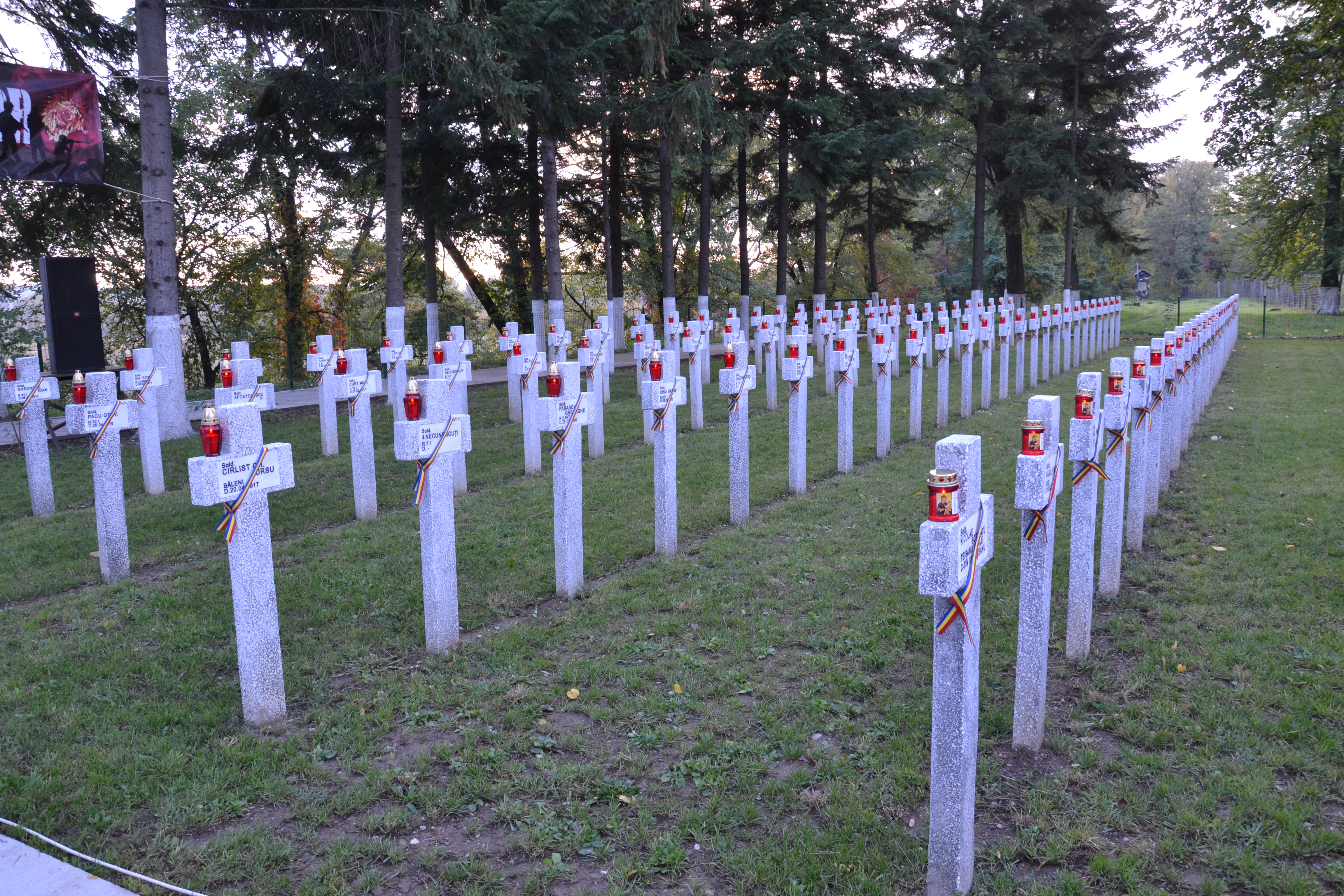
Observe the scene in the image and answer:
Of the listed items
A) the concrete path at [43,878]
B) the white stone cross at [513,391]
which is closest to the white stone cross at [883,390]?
the white stone cross at [513,391]

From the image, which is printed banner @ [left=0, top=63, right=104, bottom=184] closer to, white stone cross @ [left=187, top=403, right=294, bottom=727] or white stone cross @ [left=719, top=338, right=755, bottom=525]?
white stone cross @ [left=719, top=338, right=755, bottom=525]

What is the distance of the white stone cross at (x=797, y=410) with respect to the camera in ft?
28.9

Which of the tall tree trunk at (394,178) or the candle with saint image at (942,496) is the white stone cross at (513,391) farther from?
the candle with saint image at (942,496)

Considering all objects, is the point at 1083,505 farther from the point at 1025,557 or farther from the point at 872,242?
the point at 872,242

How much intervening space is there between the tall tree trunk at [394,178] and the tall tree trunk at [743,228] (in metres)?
11.2

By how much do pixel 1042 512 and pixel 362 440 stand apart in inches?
237

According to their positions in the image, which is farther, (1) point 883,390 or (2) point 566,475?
(1) point 883,390

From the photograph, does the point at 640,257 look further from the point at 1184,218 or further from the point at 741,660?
the point at 1184,218

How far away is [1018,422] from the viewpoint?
494 inches

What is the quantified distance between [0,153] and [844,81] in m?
21.5

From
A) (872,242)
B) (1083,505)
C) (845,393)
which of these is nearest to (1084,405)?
(1083,505)

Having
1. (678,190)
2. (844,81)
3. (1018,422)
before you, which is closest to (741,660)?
(1018,422)

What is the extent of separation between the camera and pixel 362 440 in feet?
26.8

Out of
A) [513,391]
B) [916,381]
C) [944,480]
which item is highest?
[944,480]
